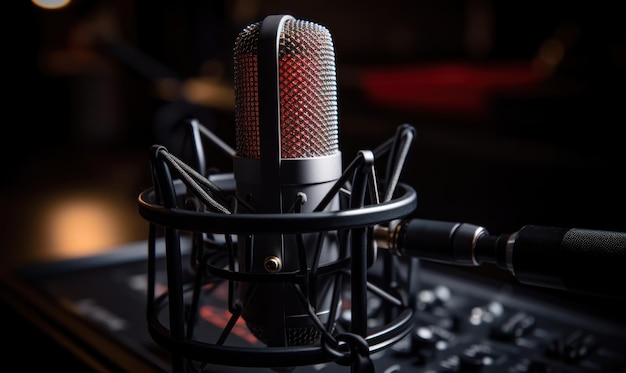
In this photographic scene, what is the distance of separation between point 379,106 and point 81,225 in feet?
2.11

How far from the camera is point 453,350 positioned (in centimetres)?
56

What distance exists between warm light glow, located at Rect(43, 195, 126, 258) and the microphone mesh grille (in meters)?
0.56

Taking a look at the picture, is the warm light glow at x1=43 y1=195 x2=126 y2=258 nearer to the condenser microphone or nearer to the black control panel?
the black control panel

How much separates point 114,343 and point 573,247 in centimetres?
41

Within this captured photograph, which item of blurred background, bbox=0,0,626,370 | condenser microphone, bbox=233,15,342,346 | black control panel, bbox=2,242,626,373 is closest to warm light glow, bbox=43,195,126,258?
blurred background, bbox=0,0,626,370

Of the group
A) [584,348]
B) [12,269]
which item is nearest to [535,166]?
[584,348]

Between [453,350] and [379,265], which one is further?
[379,265]

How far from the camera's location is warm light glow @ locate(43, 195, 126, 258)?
1.05 m

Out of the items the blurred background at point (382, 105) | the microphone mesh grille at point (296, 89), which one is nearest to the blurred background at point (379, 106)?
the blurred background at point (382, 105)

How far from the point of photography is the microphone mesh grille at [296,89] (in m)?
0.42

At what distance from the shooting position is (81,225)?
49.4 inches

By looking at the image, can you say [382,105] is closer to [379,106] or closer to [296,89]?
[379,106]

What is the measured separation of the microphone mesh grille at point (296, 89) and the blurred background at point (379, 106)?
12 centimetres

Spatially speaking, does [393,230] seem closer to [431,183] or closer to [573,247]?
[573,247]
